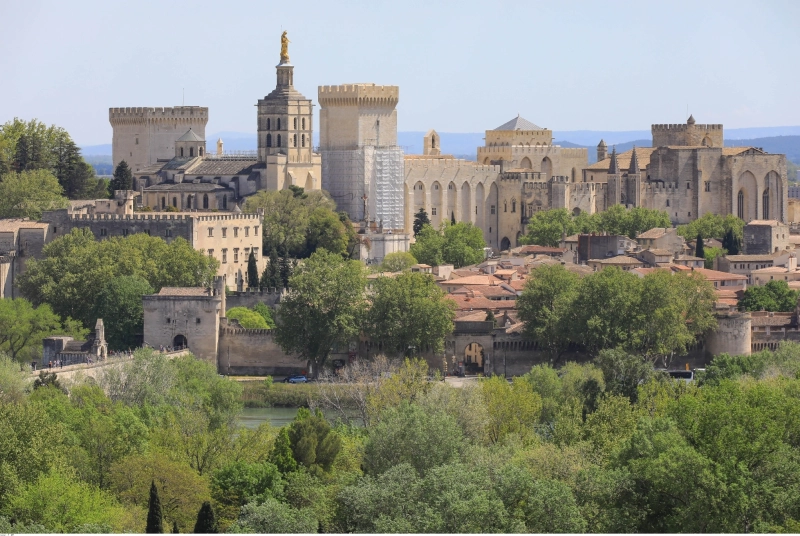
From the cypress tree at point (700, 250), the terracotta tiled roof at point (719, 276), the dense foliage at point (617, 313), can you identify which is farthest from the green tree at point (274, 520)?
the cypress tree at point (700, 250)

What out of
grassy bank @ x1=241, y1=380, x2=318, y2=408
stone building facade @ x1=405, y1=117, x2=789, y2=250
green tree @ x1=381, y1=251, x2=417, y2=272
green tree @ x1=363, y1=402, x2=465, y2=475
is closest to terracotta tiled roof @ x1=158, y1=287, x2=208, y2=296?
grassy bank @ x1=241, y1=380, x2=318, y2=408

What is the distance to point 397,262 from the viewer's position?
269ft

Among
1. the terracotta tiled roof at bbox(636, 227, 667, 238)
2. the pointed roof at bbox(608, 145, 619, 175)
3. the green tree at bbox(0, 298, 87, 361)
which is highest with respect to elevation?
the pointed roof at bbox(608, 145, 619, 175)

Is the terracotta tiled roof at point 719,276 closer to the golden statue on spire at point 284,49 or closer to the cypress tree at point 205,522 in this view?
the golden statue on spire at point 284,49

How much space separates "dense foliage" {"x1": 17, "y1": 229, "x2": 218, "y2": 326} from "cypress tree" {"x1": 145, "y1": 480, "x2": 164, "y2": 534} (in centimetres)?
2735

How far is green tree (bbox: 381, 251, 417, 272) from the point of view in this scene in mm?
81006

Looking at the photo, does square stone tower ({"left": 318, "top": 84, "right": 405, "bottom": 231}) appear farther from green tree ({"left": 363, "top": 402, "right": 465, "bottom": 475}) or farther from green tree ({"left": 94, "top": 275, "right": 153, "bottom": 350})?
green tree ({"left": 363, "top": 402, "right": 465, "bottom": 475})

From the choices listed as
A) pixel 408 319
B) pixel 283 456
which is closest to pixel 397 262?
pixel 408 319

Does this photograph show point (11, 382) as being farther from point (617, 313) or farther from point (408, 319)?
point (617, 313)

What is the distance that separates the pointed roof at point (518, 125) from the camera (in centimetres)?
11269

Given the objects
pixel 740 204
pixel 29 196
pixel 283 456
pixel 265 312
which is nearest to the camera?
pixel 283 456

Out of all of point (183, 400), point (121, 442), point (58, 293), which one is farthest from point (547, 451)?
point (58, 293)

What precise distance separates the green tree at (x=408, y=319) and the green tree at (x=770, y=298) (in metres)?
10.4

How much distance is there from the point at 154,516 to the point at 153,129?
6063 cm
